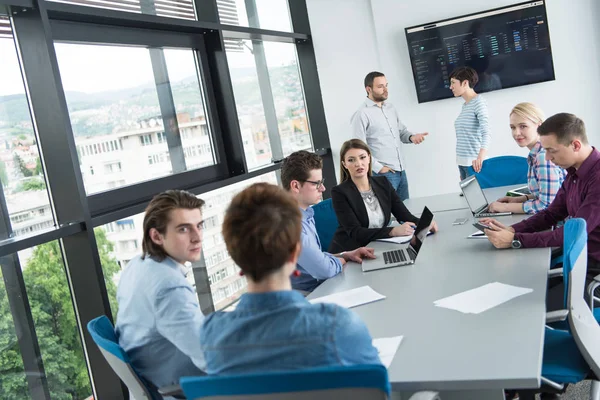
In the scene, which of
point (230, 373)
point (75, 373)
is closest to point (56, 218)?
point (75, 373)

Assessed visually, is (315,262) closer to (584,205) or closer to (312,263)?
(312,263)

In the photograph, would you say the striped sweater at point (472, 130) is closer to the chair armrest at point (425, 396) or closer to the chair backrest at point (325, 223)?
the chair backrest at point (325, 223)

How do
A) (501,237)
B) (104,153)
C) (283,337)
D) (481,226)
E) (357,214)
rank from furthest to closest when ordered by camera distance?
(357,214) < (104,153) < (481,226) < (501,237) < (283,337)

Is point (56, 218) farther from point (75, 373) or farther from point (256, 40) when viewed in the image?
point (256, 40)

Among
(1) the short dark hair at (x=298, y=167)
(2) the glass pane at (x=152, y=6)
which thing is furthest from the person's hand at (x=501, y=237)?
(2) the glass pane at (x=152, y=6)

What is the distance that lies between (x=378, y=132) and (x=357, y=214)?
234 centimetres

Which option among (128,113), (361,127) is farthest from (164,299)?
(361,127)

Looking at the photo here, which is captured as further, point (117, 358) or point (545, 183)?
point (545, 183)

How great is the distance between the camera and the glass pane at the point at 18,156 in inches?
118

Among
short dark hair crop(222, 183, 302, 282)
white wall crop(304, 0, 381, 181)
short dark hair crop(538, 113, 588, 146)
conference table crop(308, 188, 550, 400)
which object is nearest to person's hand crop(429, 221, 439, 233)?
conference table crop(308, 188, 550, 400)

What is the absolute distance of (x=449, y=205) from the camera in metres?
4.33

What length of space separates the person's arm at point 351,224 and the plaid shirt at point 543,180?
86 centimetres

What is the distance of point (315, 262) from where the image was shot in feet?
9.80

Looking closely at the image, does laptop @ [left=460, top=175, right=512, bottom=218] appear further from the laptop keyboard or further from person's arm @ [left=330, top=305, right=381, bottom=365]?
person's arm @ [left=330, top=305, right=381, bottom=365]
